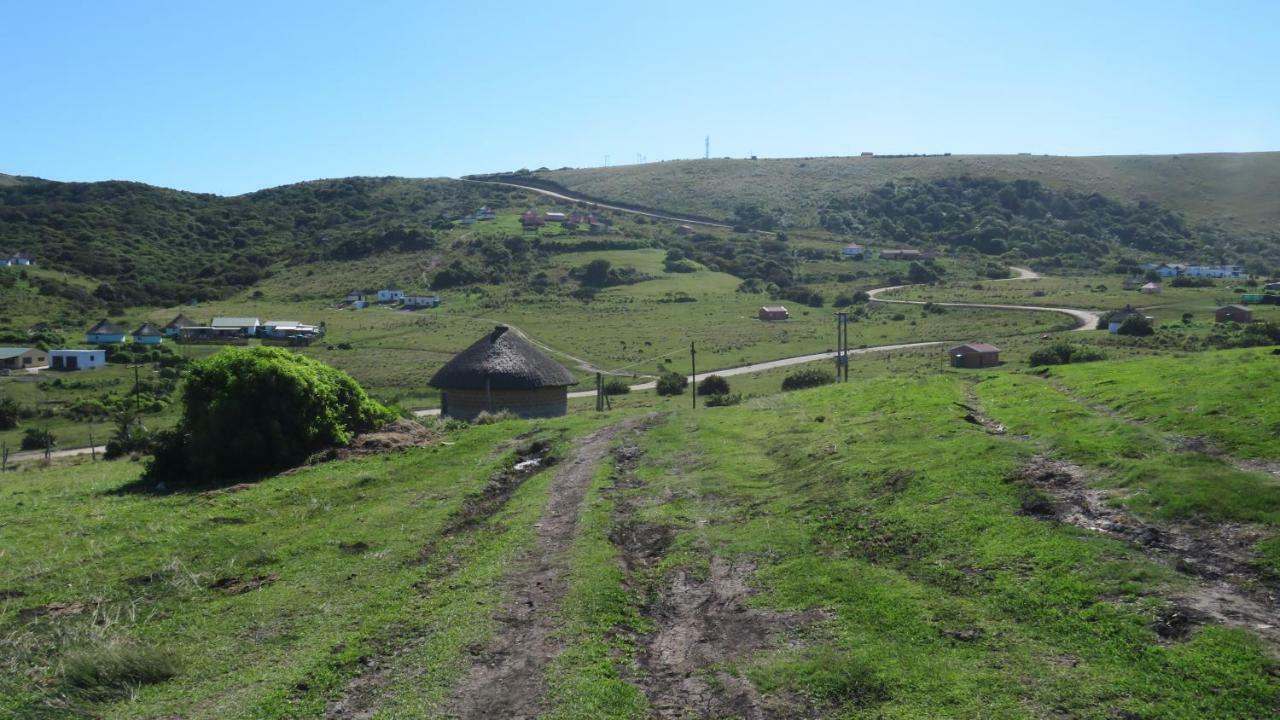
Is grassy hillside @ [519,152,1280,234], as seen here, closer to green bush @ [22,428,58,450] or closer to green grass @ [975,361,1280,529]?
green bush @ [22,428,58,450]

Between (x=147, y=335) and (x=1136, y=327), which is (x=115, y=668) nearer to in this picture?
(x=1136, y=327)

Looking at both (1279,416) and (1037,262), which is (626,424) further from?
(1037,262)

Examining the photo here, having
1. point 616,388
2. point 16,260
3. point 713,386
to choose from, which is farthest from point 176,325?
point 713,386

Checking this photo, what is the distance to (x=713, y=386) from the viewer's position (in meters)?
61.1

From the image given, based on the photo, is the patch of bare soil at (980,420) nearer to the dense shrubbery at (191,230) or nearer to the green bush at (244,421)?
the green bush at (244,421)

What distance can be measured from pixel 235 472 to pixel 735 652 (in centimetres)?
1941

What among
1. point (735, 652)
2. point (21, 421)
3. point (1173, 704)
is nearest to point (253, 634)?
point (735, 652)

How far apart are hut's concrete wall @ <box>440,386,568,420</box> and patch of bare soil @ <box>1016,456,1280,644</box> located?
1100 inches

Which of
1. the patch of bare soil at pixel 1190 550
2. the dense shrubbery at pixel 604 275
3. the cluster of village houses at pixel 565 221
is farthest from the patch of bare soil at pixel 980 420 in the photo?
the cluster of village houses at pixel 565 221

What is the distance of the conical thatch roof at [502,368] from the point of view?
42.1m

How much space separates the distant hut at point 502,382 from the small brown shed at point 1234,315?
2433 inches

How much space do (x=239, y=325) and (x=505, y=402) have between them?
66.5 m

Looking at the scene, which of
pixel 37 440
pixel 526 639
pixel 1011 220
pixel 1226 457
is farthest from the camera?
pixel 1011 220

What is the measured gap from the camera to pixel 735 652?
11.7 meters
